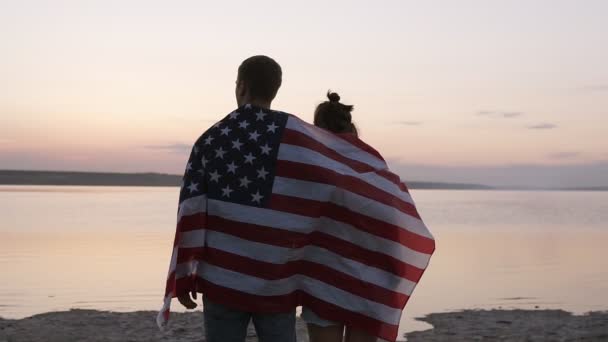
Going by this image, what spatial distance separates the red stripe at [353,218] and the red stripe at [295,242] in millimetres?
107

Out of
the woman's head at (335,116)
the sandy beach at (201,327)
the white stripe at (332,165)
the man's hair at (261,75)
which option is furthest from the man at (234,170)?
the sandy beach at (201,327)

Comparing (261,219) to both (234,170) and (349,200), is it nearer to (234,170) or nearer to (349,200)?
(234,170)

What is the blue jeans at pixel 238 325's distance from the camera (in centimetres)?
393

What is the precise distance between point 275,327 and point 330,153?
965 mm

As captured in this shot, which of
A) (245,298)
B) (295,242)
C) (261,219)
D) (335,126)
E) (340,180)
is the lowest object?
(245,298)

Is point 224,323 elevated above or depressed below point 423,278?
above

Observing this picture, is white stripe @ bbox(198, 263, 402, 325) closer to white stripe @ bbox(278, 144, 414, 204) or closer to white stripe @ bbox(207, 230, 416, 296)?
white stripe @ bbox(207, 230, 416, 296)

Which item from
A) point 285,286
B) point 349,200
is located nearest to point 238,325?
point 285,286

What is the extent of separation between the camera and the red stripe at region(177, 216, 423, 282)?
12.8 feet

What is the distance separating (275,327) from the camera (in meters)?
3.96

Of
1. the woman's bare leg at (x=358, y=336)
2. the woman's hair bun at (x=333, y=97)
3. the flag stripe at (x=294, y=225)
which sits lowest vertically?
the woman's bare leg at (x=358, y=336)

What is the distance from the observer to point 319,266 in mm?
4219

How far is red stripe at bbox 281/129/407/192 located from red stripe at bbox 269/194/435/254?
26 centimetres

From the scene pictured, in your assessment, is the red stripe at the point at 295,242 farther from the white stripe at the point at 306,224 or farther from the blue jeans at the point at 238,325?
the blue jeans at the point at 238,325
